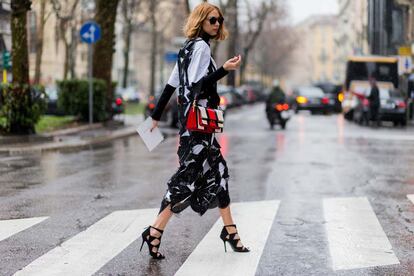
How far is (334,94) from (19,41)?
32314mm

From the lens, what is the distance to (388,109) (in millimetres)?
31266

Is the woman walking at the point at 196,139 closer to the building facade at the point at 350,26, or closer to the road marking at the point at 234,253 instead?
the road marking at the point at 234,253

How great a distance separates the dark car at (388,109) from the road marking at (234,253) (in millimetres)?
23295

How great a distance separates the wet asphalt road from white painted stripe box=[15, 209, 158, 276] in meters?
0.10

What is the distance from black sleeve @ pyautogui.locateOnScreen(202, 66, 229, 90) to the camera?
5.65 meters

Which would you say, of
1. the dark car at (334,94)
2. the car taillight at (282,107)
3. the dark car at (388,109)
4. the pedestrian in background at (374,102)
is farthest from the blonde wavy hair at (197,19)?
the dark car at (334,94)

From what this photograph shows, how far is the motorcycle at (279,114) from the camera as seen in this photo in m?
26.9

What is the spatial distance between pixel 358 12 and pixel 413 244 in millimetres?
88430

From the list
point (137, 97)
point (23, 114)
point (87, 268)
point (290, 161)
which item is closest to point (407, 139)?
point (290, 161)

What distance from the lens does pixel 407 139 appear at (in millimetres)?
21406

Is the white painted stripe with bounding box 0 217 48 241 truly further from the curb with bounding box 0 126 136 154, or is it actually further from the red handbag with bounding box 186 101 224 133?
the curb with bounding box 0 126 136 154

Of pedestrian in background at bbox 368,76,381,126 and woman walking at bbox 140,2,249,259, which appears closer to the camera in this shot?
woman walking at bbox 140,2,249,259

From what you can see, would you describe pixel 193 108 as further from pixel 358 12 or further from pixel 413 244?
pixel 358 12

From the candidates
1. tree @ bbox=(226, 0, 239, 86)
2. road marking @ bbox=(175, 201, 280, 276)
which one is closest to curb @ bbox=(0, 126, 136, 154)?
road marking @ bbox=(175, 201, 280, 276)
